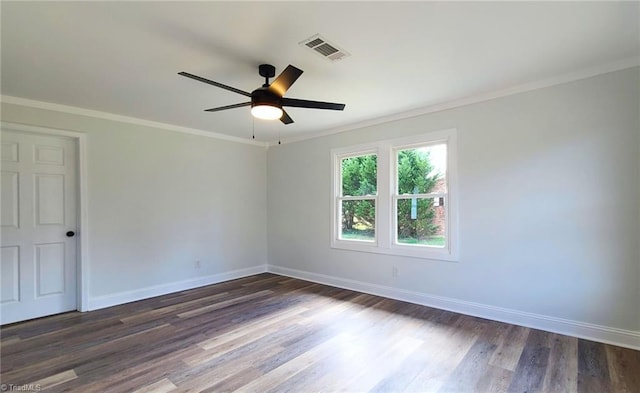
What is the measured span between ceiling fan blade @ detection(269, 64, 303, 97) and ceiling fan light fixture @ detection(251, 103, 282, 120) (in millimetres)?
123

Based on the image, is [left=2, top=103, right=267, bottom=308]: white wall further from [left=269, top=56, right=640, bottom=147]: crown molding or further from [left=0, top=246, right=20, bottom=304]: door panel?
[left=269, top=56, right=640, bottom=147]: crown molding

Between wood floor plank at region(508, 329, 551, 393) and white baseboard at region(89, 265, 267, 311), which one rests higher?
white baseboard at region(89, 265, 267, 311)

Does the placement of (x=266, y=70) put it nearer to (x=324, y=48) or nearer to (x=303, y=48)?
(x=303, y=48)

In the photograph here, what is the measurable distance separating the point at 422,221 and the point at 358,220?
101 centimetres

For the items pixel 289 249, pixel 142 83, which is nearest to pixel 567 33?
pixel 142 83

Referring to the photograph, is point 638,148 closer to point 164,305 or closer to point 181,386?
point 181,386

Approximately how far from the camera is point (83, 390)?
84.7 inches

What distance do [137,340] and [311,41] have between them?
3033mm

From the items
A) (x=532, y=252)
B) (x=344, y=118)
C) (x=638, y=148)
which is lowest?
(x=532, y=252)

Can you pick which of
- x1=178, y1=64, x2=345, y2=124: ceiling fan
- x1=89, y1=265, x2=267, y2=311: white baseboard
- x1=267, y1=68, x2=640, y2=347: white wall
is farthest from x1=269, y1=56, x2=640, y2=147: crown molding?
x1=89, y1=265, x2=267, y2=311: white baseboard

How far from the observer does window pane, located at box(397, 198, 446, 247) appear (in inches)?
152

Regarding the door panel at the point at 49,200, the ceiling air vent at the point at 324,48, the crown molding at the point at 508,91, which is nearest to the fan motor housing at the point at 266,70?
the ceiling air vent at the point at 324,48

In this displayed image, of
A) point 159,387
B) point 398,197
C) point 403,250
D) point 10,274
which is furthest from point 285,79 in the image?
point 10,274

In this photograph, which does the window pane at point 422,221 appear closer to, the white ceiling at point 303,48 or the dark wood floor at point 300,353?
the dark wood floor at point 300,353
